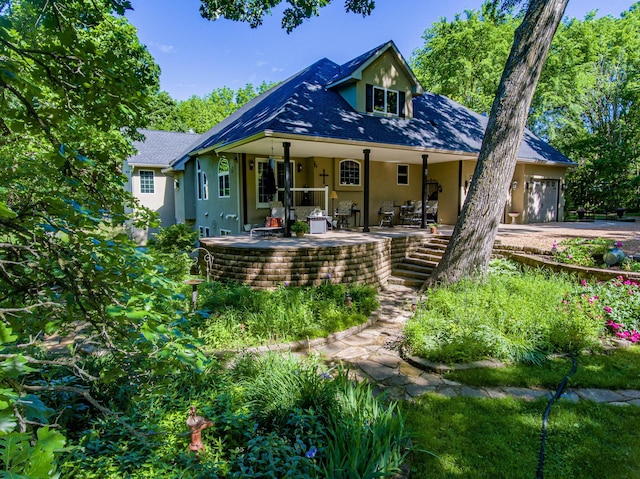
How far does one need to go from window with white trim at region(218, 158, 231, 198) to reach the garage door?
1332cm

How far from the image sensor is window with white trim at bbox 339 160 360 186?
14.1 m

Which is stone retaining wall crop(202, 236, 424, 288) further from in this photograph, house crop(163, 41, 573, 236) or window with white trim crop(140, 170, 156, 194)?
window with white trim crop(140, 170, 156, 194)

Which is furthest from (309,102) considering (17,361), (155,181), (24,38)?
(155,181)

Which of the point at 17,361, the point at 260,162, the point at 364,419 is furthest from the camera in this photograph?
the point at 260,162

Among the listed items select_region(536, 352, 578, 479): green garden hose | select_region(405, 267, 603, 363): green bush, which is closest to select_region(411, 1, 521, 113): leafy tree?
select_region(405, 267, 603, 363): green bush

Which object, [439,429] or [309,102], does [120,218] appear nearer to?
→ [439,429]

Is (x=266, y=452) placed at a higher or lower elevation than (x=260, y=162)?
lower

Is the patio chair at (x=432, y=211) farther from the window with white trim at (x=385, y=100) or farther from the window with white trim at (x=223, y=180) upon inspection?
the window with white trim at (x=223, y=180)

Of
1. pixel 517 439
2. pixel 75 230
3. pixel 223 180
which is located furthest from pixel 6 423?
pixel 223 180

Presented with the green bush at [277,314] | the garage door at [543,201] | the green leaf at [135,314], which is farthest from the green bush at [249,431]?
the garage door at [543,201]

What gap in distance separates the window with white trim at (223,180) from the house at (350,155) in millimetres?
70

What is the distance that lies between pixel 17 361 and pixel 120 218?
2.76ft

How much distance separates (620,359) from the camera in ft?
15.8

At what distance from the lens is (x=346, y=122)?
1125 centimetres
